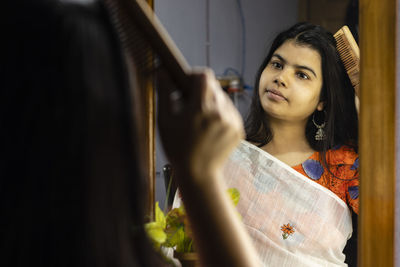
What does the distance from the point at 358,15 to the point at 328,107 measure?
16cm

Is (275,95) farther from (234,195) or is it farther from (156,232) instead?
(156,232)

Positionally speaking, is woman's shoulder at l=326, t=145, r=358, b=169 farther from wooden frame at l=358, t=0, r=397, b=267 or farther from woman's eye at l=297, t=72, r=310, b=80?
woman's eye at l=297, t=72, r=310, b=80

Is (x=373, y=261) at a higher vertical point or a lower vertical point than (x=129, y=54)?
lower

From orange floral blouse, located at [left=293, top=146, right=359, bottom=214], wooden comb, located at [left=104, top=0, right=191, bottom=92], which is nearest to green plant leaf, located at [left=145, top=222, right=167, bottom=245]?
orange floral blouse, located at [left=293, top=146, right=359, bottom=214]

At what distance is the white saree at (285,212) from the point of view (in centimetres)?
76

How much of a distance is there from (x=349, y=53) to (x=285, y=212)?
0.29 meters

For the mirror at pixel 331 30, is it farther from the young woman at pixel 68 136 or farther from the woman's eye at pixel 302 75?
the young woman at pixel 68 136

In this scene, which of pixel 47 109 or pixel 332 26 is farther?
pixel 332 26

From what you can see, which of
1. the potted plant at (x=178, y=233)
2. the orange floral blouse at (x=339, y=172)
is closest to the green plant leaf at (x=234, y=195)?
the potted plant at (x=178, y=233)

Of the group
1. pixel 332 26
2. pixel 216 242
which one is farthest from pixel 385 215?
pixel 216 242

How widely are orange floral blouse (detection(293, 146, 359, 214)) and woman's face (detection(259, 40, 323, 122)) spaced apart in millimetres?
79

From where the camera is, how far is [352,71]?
0.78 metres

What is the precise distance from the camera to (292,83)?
0.75 meters

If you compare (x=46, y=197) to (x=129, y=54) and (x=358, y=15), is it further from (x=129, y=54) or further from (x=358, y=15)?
(x=358, y=15)
